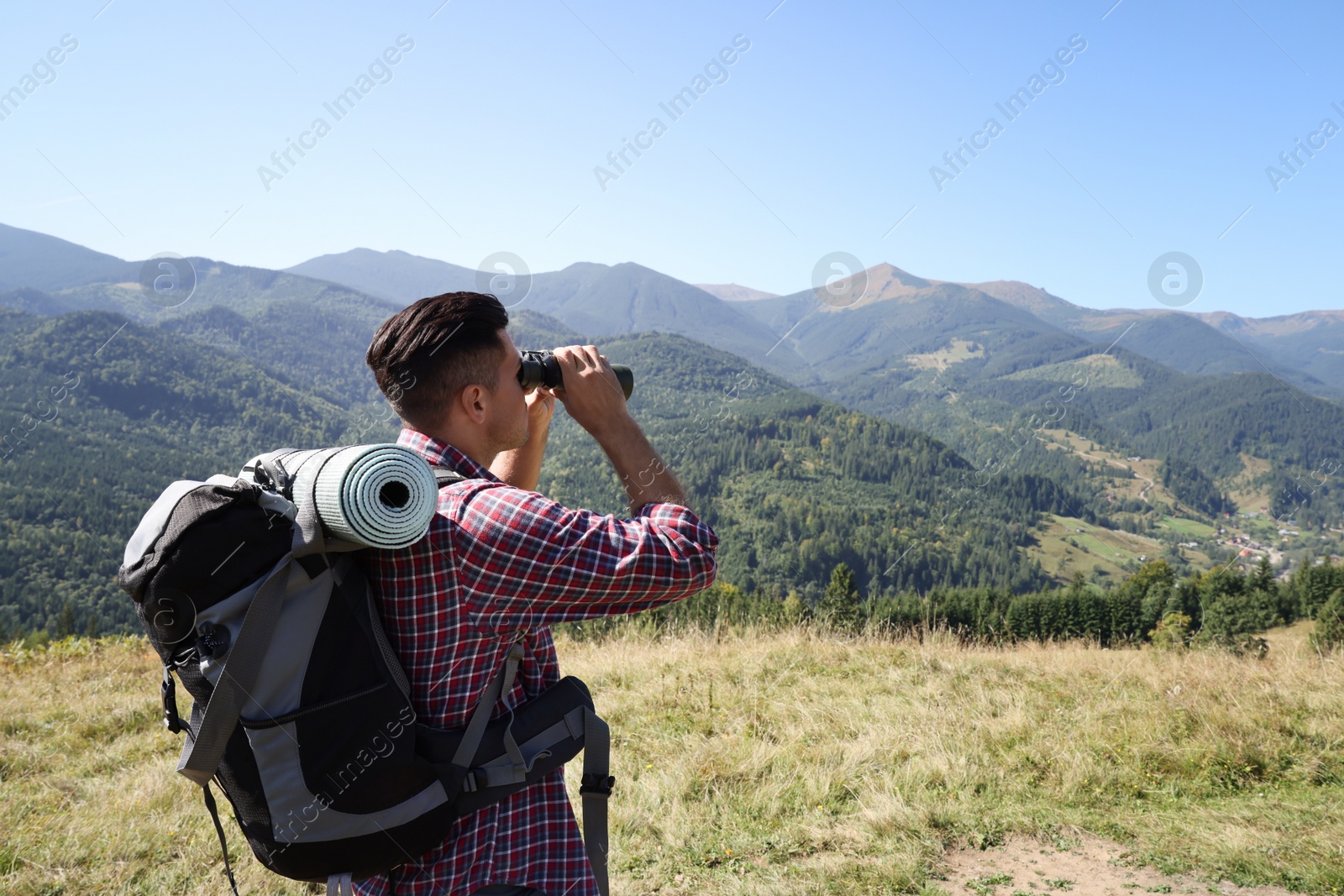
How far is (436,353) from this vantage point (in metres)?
1.49

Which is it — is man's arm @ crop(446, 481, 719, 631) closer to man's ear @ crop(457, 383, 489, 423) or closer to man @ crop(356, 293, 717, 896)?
man @ crop(356, 293, 717, 896)

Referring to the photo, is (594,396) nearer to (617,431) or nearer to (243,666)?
(617,431)

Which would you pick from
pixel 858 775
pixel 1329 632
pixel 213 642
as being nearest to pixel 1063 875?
pixel 858 775

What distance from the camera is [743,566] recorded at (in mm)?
101188

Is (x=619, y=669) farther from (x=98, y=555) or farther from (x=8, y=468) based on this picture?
(x=8, y=468)

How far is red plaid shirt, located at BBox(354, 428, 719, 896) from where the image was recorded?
4.31ft

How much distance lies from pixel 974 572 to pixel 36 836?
4605 inches

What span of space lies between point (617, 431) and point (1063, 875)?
3.23 m

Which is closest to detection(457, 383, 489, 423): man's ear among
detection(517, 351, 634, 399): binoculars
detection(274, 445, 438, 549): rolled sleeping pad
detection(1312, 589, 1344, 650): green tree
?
detection(517, 351, 634, 399): binoculars

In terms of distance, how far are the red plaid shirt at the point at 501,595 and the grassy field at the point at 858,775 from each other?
2030 mm

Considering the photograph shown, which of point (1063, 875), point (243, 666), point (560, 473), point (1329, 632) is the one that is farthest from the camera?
point (560, 473)

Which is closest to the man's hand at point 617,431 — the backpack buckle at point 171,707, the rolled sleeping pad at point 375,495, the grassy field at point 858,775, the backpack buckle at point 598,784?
the rolled sleeping pad at point 375,495

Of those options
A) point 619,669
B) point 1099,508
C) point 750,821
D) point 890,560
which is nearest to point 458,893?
point 750,821

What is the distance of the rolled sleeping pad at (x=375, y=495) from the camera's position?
1130 millimetres
